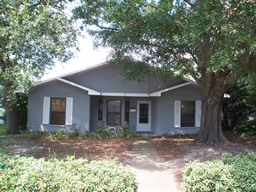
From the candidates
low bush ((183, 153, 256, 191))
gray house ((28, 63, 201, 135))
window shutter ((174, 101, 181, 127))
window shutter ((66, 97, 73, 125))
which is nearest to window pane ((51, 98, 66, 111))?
gray house ((28, 63, 201, 135))

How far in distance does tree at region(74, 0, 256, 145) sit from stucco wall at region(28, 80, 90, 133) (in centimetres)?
366

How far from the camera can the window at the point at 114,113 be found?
46.3 ft

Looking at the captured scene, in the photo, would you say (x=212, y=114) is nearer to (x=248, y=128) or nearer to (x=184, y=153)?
(x=184, y=153)

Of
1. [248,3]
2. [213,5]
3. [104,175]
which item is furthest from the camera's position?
[213,5]

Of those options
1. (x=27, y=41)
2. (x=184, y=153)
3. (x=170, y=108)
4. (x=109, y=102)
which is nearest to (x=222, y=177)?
(x=184, y=153)

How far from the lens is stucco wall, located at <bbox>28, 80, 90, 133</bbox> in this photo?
41.4ft

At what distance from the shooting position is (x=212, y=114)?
965 cm

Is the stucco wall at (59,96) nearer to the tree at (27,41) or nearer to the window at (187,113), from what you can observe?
the tree at (27,41)

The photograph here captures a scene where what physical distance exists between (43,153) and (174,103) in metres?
8.25

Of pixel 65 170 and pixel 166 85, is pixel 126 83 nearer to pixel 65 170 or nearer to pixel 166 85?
pixel 166 85

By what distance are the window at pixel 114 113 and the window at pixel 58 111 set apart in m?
2.94

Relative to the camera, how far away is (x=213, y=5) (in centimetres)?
693

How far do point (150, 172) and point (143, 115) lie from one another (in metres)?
8.39

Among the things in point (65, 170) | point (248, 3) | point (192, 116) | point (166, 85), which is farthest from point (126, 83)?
point (65, 170)
